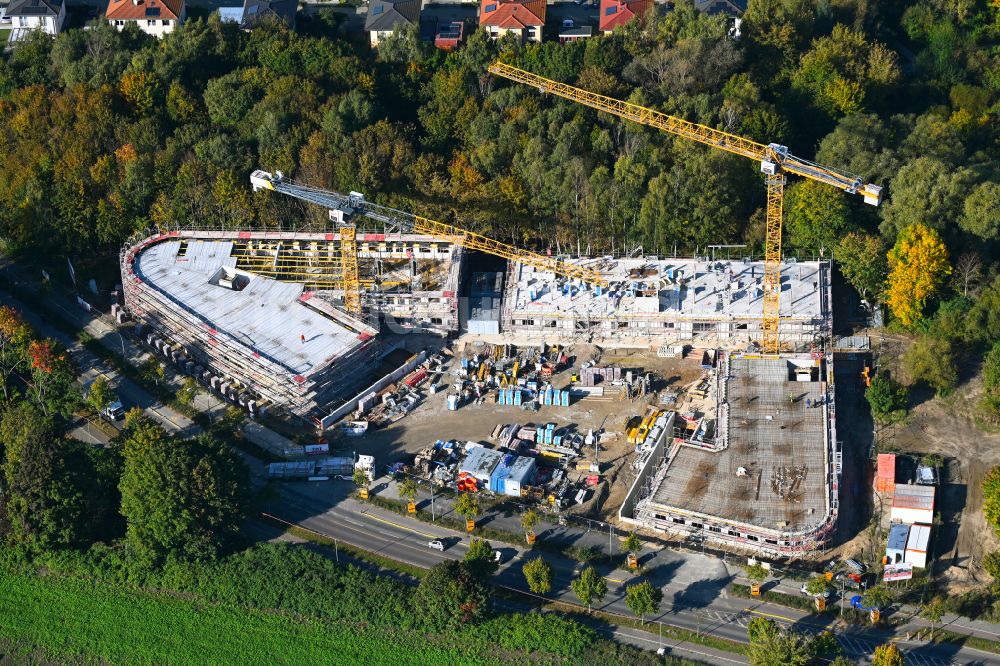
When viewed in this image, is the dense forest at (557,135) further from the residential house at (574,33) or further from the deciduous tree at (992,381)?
the deciduous tree at (992,381)

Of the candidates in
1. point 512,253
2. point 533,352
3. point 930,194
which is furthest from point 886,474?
point 512,253

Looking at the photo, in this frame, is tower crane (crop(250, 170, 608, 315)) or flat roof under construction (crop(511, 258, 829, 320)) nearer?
flat roof under construction (crop(511, 258, 829, 320))

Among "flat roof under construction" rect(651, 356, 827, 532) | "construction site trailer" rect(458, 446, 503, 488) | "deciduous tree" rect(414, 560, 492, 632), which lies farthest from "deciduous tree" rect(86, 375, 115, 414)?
"flat roof under construction" rect(651, 356, 827, 532)

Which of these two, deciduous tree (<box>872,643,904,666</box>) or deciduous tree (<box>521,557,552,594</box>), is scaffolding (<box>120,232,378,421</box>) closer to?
deciduous tree (<box>521,557,552,594</box>)

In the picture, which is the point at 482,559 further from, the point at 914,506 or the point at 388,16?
the point at 388,16

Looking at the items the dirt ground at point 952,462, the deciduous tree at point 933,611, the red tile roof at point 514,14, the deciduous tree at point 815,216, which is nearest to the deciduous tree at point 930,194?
the deciduous tree at point 815,216
